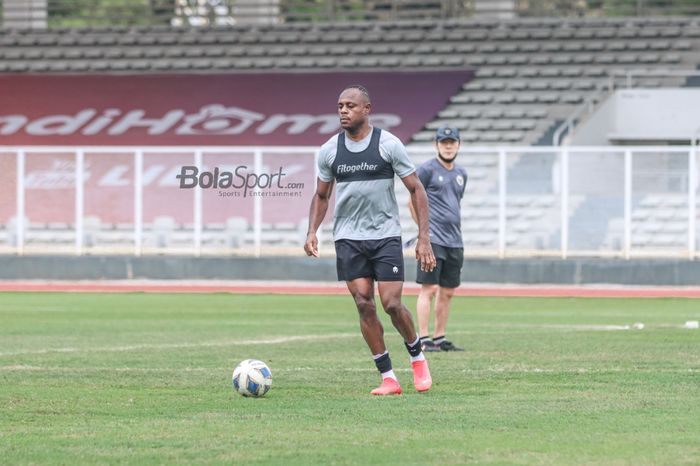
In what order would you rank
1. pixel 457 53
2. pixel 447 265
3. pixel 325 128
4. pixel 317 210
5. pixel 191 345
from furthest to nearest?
pixel 457 53, pixel 325 128, pixel 191 345, pixel 447 265, pixel 317 210

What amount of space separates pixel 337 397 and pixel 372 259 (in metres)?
1.04

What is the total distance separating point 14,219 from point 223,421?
22.8m

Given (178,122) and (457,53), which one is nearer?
(178,122)

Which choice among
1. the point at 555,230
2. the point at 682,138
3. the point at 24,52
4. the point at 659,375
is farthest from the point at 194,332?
the point at 24,52

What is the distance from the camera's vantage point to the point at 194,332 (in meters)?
17.0

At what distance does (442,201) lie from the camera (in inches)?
580

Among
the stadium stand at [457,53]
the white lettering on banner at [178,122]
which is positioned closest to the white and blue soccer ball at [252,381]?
the stadium stand at [457,53]

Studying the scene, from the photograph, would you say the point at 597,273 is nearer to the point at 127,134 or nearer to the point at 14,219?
the point at 14,219

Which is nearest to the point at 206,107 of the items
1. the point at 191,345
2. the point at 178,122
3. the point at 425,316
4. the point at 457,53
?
the point at 178,122

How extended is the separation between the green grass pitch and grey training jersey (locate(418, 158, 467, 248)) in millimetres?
1147

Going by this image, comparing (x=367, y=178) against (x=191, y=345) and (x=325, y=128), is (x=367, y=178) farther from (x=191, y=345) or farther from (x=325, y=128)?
(x=325, y=128)

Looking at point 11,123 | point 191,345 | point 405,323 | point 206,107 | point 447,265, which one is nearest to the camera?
point 405,323

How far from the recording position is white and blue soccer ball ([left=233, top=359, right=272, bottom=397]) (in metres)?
10.1

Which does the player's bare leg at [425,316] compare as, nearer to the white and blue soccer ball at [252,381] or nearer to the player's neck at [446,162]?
the player's neck at [446,162]
